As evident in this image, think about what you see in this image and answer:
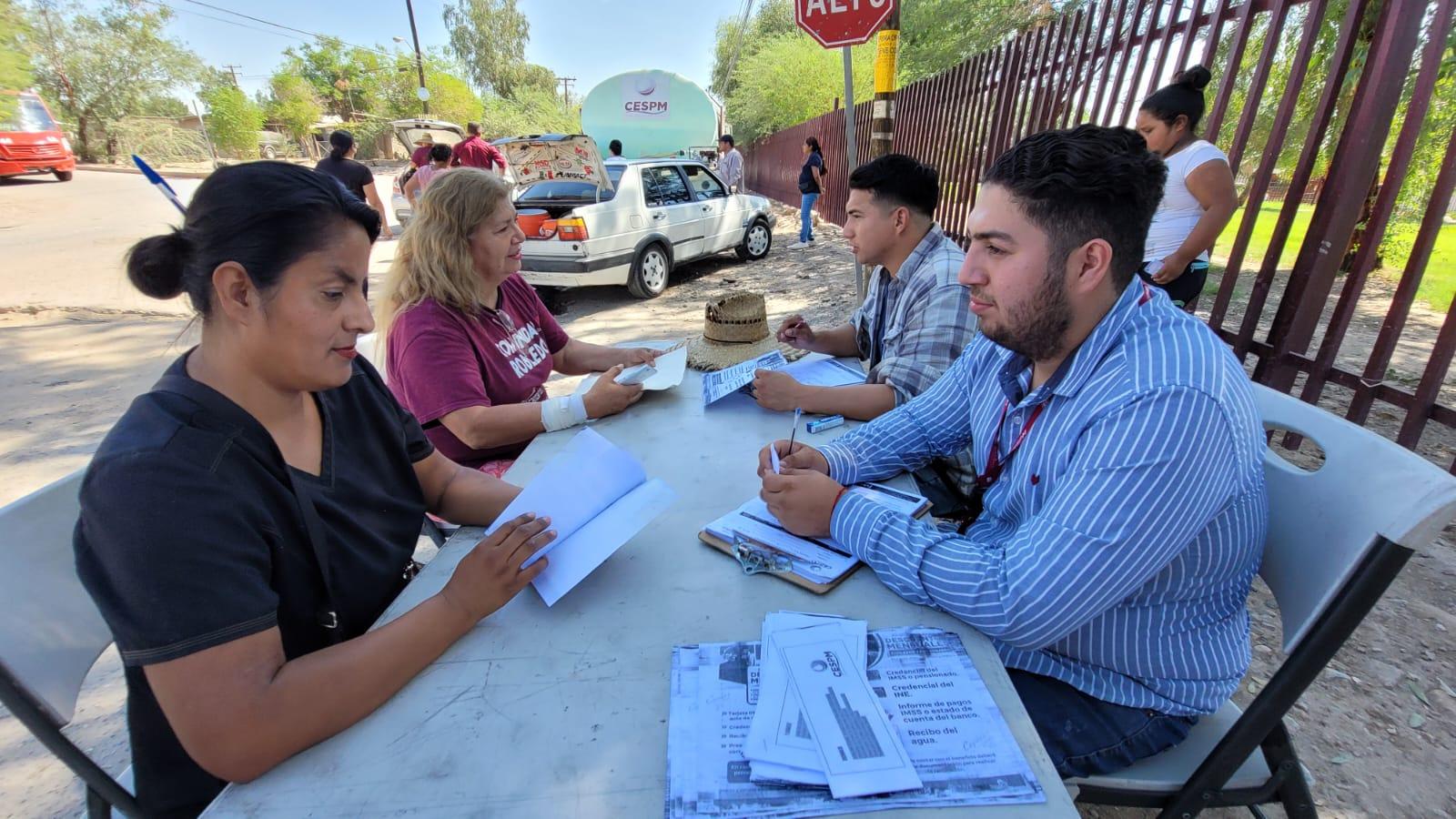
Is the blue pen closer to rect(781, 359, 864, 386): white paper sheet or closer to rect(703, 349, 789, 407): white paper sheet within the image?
rect(703, 349, 789, 407): white paper sheet

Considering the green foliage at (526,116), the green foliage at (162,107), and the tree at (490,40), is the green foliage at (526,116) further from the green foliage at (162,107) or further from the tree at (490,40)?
the green foliage at (162,107)

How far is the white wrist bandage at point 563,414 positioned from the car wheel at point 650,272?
5.30 metres

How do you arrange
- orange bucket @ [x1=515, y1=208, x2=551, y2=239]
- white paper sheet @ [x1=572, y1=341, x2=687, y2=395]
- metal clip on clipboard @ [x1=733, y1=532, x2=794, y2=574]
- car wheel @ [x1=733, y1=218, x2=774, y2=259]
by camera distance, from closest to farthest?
metal clip on clipboard @ [x1=733, y1=532, x2=794, y2=574] → white paper sheet @ [x1=572, y1=341, x2=687, y2=395] → orange bucket @ [x1=515, y1=208, x2=551, y2=239] → car wheel @ [x1=733, y1=218, x2=774, y2=259]

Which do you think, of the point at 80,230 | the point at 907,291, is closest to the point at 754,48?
the point at 80,230

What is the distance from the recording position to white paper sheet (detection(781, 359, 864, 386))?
2.13 m

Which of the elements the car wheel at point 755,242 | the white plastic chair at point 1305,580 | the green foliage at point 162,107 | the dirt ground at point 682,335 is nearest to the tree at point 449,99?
the green foliage at point 162,107

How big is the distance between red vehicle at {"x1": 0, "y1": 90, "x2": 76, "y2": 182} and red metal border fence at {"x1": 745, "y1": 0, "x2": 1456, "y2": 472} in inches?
866

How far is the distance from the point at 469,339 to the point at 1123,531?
1.88 m

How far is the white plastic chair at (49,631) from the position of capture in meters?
0.98

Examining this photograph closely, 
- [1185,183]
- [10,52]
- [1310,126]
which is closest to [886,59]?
[1185,183]

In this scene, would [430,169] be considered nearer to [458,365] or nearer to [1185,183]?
[458,365]

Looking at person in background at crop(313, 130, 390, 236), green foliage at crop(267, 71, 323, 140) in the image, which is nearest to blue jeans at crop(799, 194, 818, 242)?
person in background at crop(313, 130, 390, 236)

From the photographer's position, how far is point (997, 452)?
1.44 m

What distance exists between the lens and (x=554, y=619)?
109 centimetres
